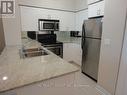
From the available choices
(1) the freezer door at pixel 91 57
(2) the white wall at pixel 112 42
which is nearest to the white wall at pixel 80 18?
(1) the freezer door at pixel 91 57

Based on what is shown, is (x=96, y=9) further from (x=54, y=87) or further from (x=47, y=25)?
(x=54, y=87)

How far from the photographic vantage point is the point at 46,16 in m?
3.31

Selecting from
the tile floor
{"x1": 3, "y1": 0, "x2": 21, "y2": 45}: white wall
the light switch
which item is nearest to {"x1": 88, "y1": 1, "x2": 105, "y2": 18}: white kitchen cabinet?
the light switch

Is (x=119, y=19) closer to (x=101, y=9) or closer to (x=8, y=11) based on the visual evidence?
(x=101, y=9)

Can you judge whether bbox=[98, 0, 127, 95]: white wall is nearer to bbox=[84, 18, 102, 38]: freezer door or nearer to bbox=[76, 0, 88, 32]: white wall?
bbox=[84, 18, 102, 38]: freezer door

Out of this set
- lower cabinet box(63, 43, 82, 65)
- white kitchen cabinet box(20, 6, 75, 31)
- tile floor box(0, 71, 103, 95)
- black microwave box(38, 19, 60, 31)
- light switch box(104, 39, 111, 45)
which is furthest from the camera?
lower cabinet box(63, 43, 82, 65)

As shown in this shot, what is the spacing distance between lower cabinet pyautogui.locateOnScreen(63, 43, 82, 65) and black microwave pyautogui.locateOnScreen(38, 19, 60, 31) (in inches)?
27.4

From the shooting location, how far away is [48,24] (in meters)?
3.29

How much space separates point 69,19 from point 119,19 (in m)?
2.28

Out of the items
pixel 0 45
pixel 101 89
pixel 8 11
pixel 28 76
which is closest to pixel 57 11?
pixel 8 11

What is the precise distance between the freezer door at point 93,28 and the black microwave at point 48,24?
1.14 meters

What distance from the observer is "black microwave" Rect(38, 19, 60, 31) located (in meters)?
3.20

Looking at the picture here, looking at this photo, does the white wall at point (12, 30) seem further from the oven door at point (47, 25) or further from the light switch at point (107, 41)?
the light switch at point (107, 41)

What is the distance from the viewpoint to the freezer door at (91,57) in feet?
7.63
